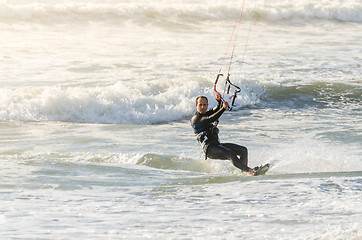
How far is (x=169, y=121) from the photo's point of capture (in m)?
14.4

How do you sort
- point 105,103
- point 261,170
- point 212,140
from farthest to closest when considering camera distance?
point 105,103
point 212,140
point 261,170

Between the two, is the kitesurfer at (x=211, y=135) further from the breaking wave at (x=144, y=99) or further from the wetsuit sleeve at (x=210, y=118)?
the breaking wave at (x=144, y=99)

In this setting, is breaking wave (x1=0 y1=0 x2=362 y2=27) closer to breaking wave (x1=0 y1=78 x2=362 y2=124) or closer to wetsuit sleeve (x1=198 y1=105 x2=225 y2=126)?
breaking wave (x1=0 y1=78 x2=362 y2=124)

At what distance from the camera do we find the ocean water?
5.39 metres

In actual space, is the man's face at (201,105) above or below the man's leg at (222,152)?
above

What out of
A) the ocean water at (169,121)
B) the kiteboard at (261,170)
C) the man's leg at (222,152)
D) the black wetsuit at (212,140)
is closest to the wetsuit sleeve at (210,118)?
the black wetsuit at (212,140)

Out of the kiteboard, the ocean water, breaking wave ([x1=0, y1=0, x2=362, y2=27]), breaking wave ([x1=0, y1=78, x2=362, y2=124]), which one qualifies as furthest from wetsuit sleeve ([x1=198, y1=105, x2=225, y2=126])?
breaking wave ([x1=0, y1=0, x2=362, y2=27])

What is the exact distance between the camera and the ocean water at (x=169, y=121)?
539 centimetres

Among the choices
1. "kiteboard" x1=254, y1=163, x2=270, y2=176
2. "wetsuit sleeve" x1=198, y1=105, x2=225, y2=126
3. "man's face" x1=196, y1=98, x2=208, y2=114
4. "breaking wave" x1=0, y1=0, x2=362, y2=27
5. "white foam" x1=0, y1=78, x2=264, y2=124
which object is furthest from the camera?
"breaking wave" x1=0, y1=0, x2=362, y2=27

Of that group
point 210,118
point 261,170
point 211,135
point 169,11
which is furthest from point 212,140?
point 169,11

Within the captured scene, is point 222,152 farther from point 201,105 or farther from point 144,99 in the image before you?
point 144,99

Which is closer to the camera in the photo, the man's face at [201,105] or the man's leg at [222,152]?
the man's leg at [222,152]

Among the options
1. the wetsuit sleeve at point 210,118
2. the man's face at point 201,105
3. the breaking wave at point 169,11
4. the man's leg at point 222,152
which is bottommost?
the man's leg at point 222,152

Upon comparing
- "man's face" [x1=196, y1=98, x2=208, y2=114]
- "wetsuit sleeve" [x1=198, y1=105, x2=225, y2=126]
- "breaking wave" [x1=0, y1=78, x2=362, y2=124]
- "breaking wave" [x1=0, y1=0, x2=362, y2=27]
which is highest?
"breaking wave" [x1=0, y1=0, x2=362, y2=27]
